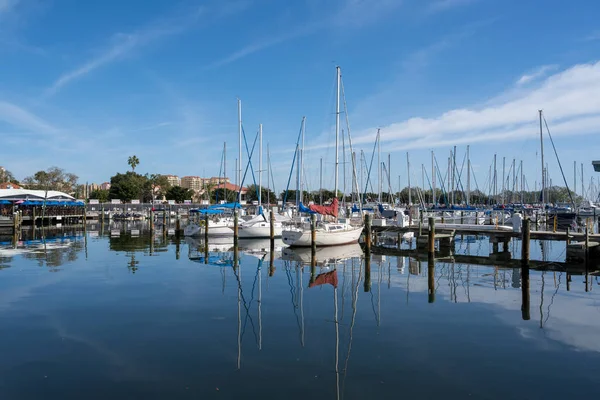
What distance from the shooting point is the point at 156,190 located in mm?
140000

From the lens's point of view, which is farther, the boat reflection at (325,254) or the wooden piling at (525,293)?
the boat reflection at (325,254)

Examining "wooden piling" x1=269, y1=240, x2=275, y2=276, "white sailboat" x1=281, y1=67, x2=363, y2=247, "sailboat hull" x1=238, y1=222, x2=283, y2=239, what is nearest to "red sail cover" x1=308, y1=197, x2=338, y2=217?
"white sailboat" x1=281, y1=67, x2=363, y2=247

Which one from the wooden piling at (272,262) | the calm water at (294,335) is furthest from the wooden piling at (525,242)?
the wooden piling at (272,262)

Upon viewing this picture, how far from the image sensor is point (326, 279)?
22.3m

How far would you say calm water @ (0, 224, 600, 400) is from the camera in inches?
376

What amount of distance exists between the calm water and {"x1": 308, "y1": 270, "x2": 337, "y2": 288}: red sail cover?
0.18 m

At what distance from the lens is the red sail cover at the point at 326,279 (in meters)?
21.1

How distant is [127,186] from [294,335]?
11988 centimetres

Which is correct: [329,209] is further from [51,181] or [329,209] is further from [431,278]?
[51,181]

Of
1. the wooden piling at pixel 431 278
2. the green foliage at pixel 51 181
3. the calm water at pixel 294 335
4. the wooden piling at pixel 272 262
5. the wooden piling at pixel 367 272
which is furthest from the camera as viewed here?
the green foliage at pixel 51 181

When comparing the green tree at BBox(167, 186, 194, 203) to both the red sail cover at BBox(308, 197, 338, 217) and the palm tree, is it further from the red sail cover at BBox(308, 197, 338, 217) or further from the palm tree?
the red sail cover at BBox(308, 197, 338, 217)

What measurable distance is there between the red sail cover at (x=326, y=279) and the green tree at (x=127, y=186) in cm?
11052

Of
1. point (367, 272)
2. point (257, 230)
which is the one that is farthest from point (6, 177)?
point (367, 272)

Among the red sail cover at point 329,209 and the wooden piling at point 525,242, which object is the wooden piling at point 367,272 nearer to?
the red sail cover at point 329,209
